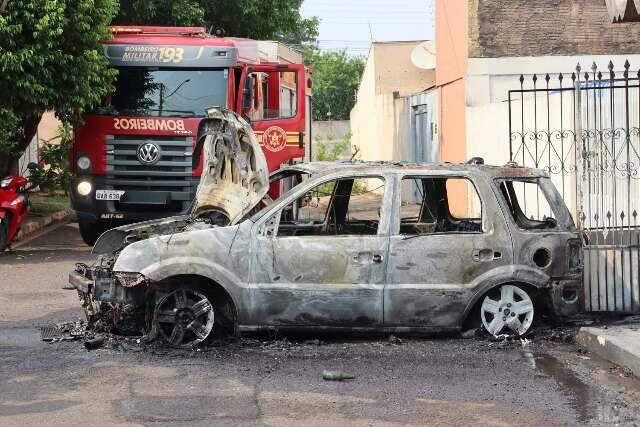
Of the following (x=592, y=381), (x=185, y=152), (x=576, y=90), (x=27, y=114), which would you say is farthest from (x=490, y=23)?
(x=592, y=381)

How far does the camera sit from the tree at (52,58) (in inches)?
593

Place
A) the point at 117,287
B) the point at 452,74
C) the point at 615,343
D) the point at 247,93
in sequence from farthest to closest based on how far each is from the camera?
the point at 452,74 → the point at 247,93 → the point at 117,287 → the point at 615,343

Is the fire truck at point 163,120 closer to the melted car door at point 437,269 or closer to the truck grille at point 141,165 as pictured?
the truck grille at point 141,165

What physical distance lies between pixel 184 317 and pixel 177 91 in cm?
725

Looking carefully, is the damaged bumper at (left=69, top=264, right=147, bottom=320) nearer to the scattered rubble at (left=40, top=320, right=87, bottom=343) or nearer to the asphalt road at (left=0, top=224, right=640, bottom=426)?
the asphalt road at (left=0, top=224, right=640, bottom=426)

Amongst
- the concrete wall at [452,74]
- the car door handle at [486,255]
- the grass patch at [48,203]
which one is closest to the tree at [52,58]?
the grass patch at [48,203]

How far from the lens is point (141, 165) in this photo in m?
15.3

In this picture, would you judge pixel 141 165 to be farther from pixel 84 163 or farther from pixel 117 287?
pixel 117 287

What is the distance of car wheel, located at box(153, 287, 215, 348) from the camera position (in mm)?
8328

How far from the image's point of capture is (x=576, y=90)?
32.0 feet

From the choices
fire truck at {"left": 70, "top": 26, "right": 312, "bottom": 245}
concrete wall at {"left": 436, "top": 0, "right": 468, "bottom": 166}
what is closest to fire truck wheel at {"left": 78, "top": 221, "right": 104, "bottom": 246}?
fire truck at {"left": 70, "top": 26, "right": 312, "bottom": 245}

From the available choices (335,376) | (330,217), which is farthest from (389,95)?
(335,376)

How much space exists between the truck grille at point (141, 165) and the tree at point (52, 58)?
75cm

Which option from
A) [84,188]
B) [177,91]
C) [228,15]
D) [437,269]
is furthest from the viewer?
[228,15]
